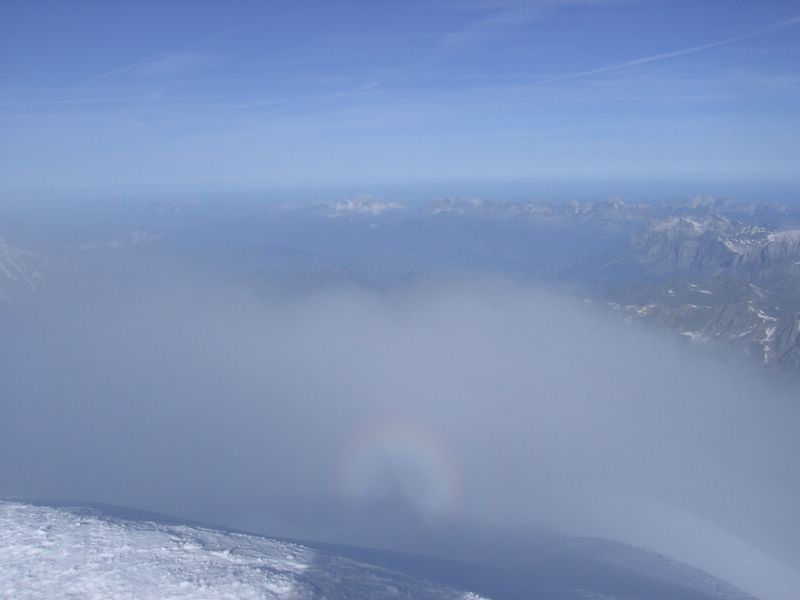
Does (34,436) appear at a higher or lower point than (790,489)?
lower

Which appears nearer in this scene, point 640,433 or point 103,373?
point 640,433

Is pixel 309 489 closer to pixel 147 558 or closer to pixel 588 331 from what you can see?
pixel 147 558

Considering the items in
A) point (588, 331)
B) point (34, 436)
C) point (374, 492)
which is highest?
point (588, 331)

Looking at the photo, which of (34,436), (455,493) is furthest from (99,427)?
(455,493)

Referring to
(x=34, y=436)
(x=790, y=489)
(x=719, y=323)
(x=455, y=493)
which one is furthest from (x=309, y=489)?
(x=719, y=323)

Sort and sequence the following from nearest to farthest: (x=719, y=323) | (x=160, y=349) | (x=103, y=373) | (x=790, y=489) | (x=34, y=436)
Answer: (x=790, y=489)
(x=34, y=436)
(x=103, y=373)
(x=160, y=349)
(x=719, y=323)

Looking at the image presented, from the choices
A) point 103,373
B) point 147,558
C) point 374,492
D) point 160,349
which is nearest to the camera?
point 147,558
